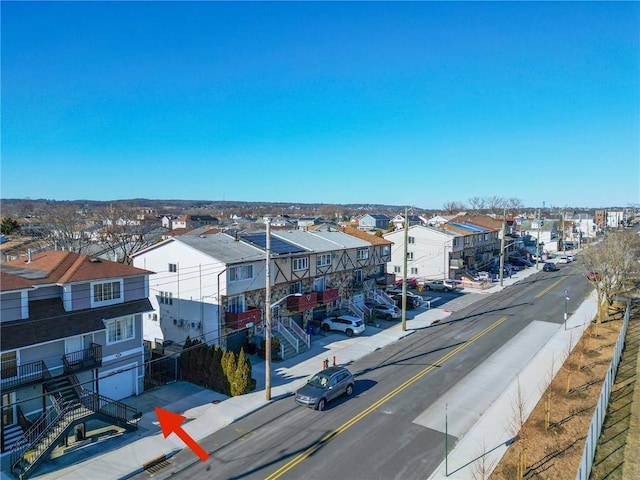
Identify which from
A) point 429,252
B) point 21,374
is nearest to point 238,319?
point 21,374

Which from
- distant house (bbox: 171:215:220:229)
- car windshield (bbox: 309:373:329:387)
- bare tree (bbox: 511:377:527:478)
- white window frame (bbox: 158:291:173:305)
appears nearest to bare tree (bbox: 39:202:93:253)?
white window frame (bbox: 158:291:173:305)

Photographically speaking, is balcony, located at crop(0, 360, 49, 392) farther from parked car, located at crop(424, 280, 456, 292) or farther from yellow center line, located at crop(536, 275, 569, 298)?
yellow center line, located at crop(536, 275, 569, 298)

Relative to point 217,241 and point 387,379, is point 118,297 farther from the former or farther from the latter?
point 387,379

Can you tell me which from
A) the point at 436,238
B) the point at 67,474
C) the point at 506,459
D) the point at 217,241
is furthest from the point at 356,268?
the point at 67,474

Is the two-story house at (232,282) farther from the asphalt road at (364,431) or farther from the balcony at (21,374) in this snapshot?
the balcony at (21,374)

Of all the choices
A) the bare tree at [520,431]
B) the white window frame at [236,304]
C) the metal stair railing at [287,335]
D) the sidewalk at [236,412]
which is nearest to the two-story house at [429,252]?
the sidewalk at [236,412]

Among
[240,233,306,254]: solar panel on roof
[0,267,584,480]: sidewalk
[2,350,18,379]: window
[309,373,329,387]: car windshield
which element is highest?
[240,233,306,254]: solar panel on roof
